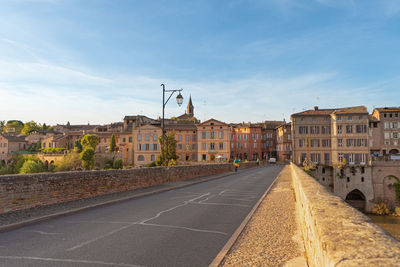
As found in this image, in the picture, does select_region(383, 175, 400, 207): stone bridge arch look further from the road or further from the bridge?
the road

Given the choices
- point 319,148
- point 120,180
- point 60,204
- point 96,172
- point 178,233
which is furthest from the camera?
point 319,148

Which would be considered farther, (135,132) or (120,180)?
(135,132)

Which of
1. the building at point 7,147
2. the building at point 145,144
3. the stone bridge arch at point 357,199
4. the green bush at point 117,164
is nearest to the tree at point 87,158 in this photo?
the green bush at point 117,164

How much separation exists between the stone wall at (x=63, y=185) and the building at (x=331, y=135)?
171ft

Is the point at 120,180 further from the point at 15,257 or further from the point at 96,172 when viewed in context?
the point at 15,257

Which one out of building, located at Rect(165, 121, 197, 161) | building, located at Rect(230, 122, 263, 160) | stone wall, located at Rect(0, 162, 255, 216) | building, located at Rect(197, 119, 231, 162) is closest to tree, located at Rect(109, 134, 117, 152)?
building, located at Rect(165, 121, 197, 161)

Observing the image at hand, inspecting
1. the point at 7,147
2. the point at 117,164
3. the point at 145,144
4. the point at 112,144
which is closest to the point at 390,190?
the point at 145,144

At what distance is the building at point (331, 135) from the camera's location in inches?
2416

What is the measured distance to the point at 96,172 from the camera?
13.7 metres

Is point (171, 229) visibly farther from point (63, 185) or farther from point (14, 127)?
point (14, 127)

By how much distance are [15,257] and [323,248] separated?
5.97 meters

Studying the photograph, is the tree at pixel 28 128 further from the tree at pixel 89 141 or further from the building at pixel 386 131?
the building at pixel 386 131

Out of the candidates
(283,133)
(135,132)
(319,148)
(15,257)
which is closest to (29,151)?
(135,132)

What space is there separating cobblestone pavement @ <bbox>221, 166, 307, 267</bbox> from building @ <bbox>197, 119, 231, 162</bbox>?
201 feet
